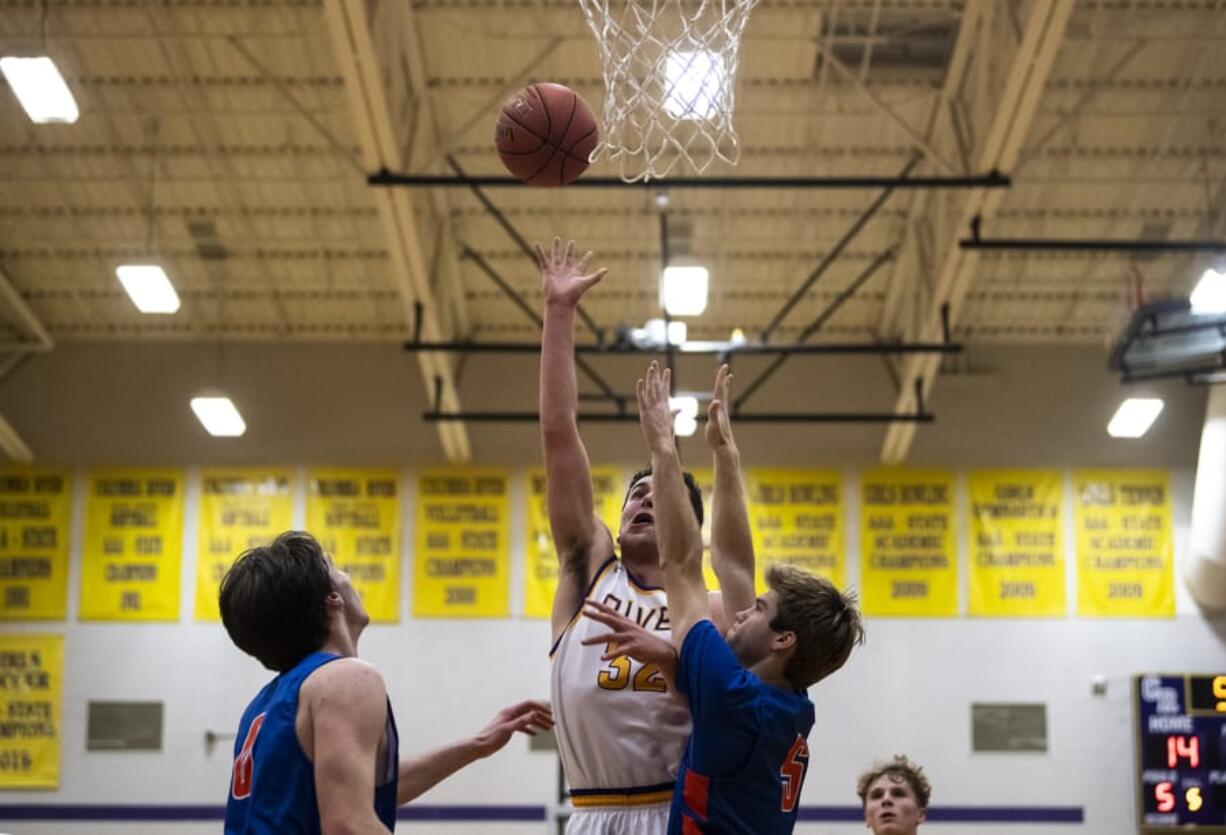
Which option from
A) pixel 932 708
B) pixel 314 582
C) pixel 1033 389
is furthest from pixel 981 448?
pixel 314 582

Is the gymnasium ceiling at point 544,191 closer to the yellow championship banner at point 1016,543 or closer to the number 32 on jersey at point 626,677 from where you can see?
the yellow championship banner at point 1016,543

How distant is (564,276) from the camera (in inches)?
218

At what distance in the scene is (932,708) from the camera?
59.0 feet

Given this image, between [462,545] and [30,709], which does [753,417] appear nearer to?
[462,545]

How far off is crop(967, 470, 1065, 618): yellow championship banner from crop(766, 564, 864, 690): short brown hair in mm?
14037

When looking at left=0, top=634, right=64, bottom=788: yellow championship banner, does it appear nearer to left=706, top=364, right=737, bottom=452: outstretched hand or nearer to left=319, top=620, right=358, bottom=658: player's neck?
left=706, top=364, right=737, bottom=452: outstretched hand

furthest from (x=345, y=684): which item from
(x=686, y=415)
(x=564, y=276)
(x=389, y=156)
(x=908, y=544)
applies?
(x=908, y=544)

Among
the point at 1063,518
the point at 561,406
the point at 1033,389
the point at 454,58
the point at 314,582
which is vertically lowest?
the point at 314,582

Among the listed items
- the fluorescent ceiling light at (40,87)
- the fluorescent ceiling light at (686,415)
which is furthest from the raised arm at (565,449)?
the fluorescent ceiling light at (686,415)

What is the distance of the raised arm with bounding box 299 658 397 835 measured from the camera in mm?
→ 3768

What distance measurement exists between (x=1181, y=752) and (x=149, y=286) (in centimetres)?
1106

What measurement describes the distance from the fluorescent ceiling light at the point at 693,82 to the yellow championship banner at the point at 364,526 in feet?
24.2

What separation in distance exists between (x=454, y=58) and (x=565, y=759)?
11246 millimetres

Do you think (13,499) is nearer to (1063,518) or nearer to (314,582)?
(1063,518)
